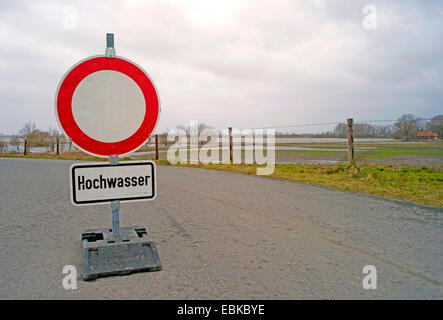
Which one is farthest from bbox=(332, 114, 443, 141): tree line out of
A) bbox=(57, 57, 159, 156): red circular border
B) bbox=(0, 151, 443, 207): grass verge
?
bbox=(57, 57, 159, 156): red circular border

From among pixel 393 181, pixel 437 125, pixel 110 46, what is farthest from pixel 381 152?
pixel 110 46

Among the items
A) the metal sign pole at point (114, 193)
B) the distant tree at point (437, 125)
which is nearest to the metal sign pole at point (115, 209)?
the metal sign pole at point (114, 193)

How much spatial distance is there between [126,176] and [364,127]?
1634 centimetres

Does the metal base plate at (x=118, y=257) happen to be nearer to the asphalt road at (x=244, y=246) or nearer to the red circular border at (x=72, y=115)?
the asphalt road at (x=244, y=246)

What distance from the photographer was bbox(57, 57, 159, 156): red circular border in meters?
3.39

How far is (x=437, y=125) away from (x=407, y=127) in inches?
48.5

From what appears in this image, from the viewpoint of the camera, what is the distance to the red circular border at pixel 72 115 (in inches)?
134

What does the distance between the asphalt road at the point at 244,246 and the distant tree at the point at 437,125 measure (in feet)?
30.1

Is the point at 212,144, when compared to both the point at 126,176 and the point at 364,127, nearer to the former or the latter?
the point at 364,127

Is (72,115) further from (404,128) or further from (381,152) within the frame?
(381,152)

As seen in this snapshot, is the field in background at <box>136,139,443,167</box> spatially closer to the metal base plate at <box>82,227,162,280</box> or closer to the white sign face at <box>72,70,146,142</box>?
the metal base plate at <box>82,227,162,280</box>

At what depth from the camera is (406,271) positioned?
3.59 meters

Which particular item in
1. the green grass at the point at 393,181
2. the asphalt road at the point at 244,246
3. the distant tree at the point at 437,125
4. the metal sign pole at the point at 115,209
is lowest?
the asphalt road at the point at 244,246

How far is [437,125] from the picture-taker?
15.4m
